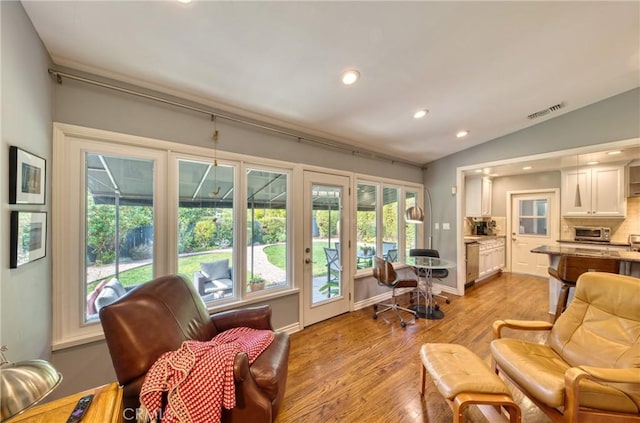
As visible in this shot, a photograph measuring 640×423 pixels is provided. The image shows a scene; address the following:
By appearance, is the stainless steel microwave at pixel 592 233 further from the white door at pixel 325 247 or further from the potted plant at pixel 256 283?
the potted plant at pixel 256 283

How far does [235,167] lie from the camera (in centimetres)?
257

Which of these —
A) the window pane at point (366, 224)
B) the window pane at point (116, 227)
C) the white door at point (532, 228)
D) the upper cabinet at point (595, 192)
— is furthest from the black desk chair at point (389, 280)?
the white door at point (532, 228)

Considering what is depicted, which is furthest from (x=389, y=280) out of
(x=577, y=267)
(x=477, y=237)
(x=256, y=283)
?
(x=477, y=237)

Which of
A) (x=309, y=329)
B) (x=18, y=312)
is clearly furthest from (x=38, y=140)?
(x=309, y=329)

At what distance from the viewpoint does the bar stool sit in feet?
8.55

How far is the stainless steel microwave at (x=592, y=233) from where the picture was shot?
4.39 metres

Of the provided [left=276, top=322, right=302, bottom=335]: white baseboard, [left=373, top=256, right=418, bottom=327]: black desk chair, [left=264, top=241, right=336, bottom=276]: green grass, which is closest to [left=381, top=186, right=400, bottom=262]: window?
[left=373, top=256, right=418, bottom=327]: black desk chair

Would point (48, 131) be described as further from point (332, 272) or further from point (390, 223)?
point (390, 223)

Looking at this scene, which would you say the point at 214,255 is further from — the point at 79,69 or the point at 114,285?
the point at 79,69

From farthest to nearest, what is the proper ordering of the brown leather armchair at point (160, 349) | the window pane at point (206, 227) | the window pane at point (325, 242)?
the window pane at point (325, 242) → the window pane at point (206, 227) → the brown leather armchair at point (160, 349)

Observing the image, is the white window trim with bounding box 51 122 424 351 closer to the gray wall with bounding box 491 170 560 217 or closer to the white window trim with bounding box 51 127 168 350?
the white window trim with bounding box 51 127 168 350

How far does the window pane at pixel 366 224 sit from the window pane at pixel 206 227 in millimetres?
1947

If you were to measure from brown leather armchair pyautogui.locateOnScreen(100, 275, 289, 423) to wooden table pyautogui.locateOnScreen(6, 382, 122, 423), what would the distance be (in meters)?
0.18

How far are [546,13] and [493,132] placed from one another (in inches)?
91.4
